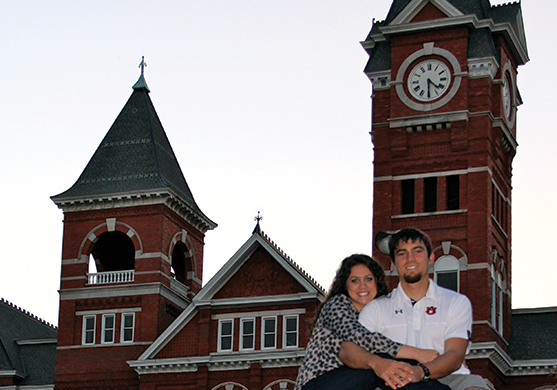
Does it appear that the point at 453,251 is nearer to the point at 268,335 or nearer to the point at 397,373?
the point at 268,335

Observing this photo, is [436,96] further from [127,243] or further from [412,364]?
[412,364]

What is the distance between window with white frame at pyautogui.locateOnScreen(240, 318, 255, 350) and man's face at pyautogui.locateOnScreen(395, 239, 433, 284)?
33.4 metres

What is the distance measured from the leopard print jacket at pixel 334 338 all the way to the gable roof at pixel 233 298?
106 feet

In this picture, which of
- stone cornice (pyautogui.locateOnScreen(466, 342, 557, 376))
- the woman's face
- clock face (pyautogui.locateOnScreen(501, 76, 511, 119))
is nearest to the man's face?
the woman's face

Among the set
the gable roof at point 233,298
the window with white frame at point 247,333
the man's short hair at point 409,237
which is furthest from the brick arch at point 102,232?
the man's short hair at point 409,237

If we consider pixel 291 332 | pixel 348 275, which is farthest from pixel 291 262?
pixel 348 275

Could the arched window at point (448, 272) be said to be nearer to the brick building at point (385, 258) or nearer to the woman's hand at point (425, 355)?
the brick building at point (385, 258)

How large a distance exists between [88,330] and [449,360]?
38303 millimetres

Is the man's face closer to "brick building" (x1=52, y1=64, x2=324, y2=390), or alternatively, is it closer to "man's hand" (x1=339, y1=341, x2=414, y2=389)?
"man's hand" (x1=339, y1=341, x2=414, y2=389)

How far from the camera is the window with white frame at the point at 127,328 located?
46625 mm

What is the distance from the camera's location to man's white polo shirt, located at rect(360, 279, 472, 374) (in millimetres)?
10750

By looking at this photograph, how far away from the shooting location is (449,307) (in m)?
10.8

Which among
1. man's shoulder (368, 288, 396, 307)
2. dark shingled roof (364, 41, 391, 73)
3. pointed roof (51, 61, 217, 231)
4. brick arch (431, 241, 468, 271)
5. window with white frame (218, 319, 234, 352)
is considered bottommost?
man's shoulder (368, 288, 396, 307)

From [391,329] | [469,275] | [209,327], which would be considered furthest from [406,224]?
[391,329]
